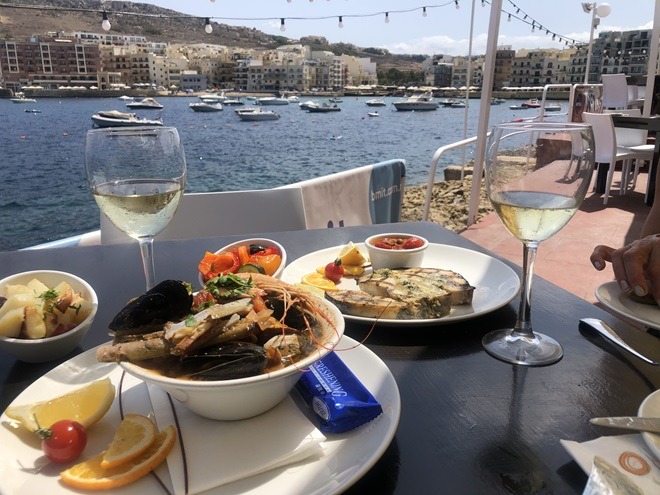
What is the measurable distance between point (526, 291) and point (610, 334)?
0.68ft

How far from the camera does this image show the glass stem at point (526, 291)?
3.11ft

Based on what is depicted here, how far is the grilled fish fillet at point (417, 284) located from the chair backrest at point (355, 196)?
162 cm

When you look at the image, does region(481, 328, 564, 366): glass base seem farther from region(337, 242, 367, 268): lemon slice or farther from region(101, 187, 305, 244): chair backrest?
region(101, 187, 305, 244): chair backrest

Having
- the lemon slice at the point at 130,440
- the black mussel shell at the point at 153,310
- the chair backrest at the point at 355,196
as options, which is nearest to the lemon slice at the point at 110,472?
the lemon slice at the point at 130,440

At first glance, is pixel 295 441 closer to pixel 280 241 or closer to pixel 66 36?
pixel 280 241

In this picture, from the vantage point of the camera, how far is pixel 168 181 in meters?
1.02

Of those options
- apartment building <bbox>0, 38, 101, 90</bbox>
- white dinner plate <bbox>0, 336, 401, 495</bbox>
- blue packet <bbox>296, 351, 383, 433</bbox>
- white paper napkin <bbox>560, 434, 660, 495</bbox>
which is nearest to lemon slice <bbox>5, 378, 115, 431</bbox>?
white dinner plate <bbox>0, 336, 401, 495</bbox>

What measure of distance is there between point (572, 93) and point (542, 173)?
7.76m

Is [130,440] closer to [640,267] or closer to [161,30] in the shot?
[640,267]

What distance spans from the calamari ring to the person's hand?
1.80 feet

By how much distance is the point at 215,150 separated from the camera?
34.9m

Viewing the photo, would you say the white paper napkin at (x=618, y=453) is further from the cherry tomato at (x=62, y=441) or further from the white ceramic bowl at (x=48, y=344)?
the white ceramic bowl at (x=48, y=344)

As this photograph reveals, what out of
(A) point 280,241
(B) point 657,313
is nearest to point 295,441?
(B) point 657,313

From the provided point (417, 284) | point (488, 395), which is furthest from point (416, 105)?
point (488, 395)
